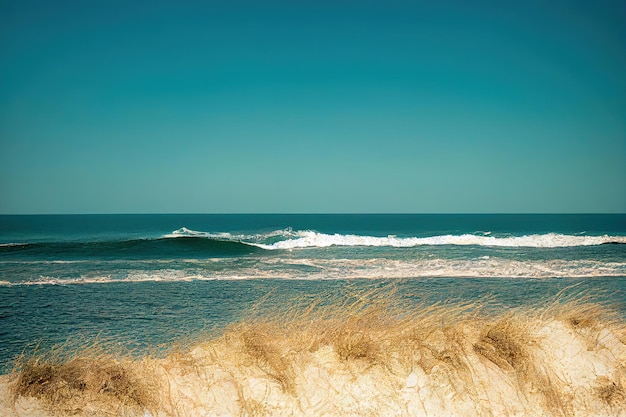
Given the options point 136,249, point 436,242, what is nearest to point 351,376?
point 136,249

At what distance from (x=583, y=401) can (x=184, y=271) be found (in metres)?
17.6

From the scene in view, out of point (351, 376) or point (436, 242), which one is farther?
point (436, 242)

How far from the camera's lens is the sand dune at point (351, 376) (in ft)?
16.1

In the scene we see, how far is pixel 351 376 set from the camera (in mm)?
5211

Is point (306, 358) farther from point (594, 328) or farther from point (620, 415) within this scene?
point (594, 328)

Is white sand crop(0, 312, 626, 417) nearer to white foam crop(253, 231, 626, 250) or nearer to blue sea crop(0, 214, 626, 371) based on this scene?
blue sea crop(0, 214, 626, 371)

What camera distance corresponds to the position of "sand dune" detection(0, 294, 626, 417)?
4.90 m

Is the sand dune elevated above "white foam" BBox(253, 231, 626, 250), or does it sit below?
above

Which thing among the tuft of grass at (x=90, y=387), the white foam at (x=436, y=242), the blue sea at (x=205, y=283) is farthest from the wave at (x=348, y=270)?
the tuft of grass at (x=90, y=387)

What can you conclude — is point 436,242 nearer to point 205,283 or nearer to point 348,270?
point 348,270

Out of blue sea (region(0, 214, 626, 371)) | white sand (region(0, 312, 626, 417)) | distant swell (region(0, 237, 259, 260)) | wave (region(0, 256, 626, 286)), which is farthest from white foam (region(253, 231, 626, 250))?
white sand (region(0, 312, 626, 417))

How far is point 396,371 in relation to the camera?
525 centimetres

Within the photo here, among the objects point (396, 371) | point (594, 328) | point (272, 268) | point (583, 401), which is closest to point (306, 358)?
point (396, 371)

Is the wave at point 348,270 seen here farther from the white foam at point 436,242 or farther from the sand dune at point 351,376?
the sand dune at point 351,376
